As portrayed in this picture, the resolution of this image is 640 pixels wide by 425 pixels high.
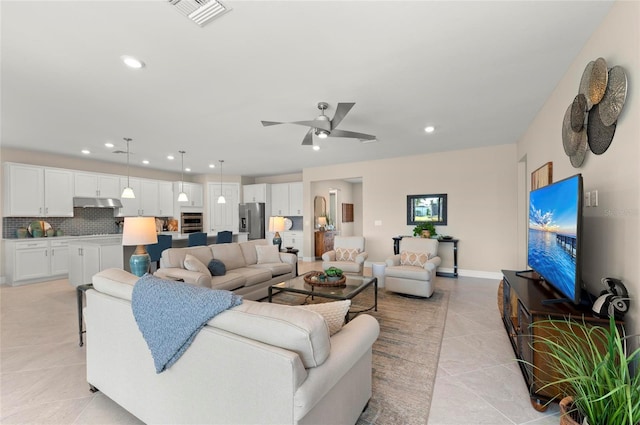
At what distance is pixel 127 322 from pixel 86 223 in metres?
6.55

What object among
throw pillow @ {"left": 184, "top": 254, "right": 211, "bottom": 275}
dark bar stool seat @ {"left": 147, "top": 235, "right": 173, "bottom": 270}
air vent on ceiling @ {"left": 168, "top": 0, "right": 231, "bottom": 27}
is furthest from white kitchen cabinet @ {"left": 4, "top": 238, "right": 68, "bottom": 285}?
air vent on ceiling @ {"left": 168, "top": 0, "right": 231, "bottom": 27}

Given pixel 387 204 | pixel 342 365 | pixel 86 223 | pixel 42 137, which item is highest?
pixel 42 137

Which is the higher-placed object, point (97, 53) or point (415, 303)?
point (97, 53)

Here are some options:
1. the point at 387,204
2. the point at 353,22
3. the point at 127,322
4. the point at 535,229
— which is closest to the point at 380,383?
the point at 127,322

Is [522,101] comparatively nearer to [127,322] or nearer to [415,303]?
[415,303]

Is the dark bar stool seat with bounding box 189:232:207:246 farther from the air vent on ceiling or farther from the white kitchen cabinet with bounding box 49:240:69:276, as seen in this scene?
the air vent on ceiling

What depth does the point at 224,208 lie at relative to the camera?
346 inches

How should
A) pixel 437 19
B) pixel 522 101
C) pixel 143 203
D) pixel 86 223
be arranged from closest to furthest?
1. pixel 437 19
2. pixel 522 101
3. pixel 86 223
4. pixel 143 203

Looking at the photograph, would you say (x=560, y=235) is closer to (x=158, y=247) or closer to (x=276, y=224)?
(x=276, y=224)

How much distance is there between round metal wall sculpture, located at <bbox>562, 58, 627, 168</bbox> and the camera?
1799 mm

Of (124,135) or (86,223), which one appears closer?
(124,135)

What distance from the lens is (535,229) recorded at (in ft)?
8.96

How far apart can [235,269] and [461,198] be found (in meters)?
4.69

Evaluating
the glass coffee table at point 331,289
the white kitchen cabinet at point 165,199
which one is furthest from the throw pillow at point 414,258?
the white kitchen cabinet at point 165,199
